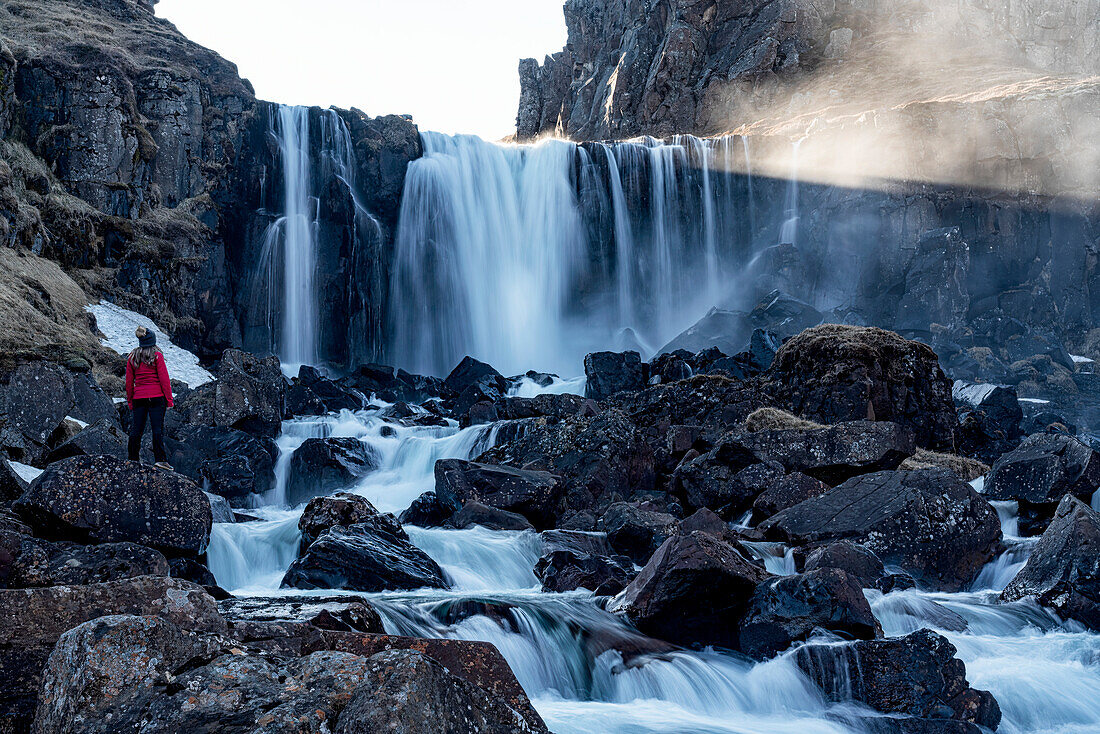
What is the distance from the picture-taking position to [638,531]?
39.0ft

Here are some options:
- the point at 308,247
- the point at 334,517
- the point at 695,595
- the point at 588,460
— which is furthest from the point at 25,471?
the point at 308,247

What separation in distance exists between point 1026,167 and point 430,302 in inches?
1216

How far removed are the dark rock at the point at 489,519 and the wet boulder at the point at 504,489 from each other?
0.34 metres

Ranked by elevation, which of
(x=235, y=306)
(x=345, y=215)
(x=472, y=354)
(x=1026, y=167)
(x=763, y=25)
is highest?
(x=763, y=25)

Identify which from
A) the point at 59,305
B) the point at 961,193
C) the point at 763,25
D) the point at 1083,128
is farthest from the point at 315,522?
the point at 763,25

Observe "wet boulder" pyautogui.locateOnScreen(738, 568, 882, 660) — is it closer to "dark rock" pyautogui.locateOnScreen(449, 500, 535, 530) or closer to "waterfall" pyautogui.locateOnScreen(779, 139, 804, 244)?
"dark rock" pyautogui.locateOnScreen(449, 500, 535, 530)

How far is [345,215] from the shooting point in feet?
128

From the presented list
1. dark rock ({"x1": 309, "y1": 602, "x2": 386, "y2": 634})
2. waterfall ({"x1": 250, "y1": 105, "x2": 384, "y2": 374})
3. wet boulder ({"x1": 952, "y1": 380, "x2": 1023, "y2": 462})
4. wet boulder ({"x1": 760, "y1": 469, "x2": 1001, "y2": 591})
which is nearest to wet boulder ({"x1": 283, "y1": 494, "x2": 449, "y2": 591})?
dark rock ({"x1": 309, "y1": 602, "x2": 386, "y2": 634})

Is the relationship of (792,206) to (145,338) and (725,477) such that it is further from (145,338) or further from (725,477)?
(145,338)

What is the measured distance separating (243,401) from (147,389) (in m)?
8.76

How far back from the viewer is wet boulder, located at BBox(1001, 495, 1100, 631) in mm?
8992

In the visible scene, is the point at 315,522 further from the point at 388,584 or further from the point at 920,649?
the point at 920,649

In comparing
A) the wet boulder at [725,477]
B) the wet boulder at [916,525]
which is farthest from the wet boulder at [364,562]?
the wet boulder at [725,477]

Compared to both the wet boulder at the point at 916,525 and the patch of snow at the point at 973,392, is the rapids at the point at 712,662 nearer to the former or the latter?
the wet boulder at the point at 916,525
